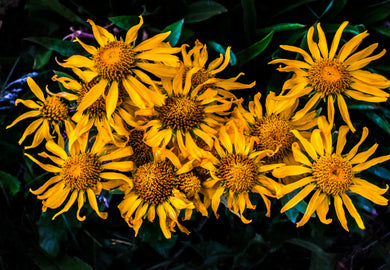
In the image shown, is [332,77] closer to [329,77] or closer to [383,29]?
[329,77]

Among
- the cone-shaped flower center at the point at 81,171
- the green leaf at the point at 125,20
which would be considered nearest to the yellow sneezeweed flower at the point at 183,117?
the cone-shaped flower center at the point at 81,171

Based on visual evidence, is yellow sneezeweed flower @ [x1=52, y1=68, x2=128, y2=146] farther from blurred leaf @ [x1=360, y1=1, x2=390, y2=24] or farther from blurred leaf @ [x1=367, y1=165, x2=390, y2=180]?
blurred leaf @ [x1=360, y1=1, x2=390, y2=24]

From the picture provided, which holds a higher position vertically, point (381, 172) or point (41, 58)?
point (41, 58)

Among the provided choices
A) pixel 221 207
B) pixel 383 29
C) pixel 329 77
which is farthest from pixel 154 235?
pixel 383 29

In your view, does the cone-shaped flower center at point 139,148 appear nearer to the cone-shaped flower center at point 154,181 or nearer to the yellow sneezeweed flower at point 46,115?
the cone-shaped flower center at point 154,181

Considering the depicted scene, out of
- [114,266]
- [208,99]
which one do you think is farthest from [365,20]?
[114,266]

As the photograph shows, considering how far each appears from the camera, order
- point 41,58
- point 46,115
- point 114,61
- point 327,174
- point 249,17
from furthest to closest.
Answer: point 41,58 → point 249,17 → point 46,115 → point 327,174 → point 114,61
